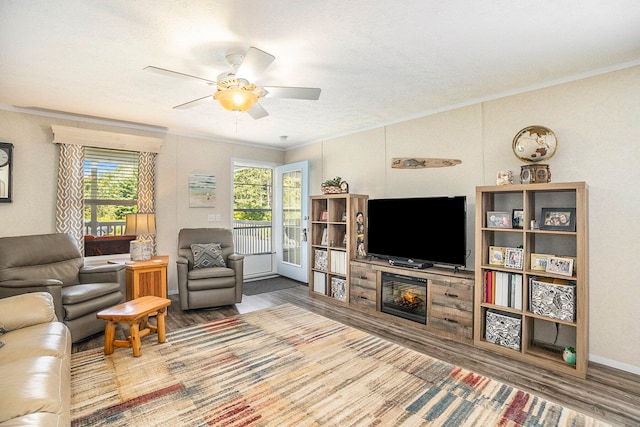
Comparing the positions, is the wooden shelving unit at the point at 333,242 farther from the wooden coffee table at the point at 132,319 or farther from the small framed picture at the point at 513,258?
the wooden coffee table at the point at 132,319

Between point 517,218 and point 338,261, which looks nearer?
point 517,218

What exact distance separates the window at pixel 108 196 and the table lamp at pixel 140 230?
1.90ft

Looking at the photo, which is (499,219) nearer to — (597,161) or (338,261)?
(597,161)

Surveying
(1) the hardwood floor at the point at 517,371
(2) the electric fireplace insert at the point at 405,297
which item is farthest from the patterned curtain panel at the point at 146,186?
(2) the electric fireplace insert at the point at 405,297

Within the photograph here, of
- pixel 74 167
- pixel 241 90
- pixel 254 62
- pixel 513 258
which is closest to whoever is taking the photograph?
pixel 254 62

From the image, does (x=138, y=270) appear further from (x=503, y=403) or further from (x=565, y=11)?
(x=565, y=11)

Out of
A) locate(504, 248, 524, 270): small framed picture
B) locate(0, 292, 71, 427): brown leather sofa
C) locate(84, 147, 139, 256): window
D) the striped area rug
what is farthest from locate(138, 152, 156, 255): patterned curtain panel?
locate(504, 248, 524, 270): small framed picture

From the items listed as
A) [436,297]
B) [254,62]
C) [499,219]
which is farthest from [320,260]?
[254,62]

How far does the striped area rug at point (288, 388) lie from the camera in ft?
6.63

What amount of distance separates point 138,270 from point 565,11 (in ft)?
15.0

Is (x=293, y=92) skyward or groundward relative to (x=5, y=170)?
skyward

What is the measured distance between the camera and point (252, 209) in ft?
20.5

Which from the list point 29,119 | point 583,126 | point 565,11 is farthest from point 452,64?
point 29,119

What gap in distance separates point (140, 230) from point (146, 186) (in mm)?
982
